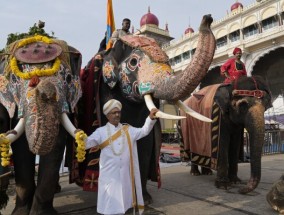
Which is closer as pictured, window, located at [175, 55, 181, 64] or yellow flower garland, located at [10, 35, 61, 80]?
yellow flower garland, located at [10, 35, 61, 80]

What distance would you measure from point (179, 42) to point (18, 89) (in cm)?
3446

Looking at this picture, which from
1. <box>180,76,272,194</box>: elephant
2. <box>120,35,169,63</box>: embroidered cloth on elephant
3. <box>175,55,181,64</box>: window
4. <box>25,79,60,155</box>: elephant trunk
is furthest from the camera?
<box>175,55,181,64</box>: window

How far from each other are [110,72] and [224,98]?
1855 mm

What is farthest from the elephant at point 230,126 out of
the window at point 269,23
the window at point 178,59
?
the window at point 178,59

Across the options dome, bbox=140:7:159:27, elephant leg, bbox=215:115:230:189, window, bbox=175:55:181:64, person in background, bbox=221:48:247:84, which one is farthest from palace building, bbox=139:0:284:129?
elephant leg, bbox=215:115:230:189

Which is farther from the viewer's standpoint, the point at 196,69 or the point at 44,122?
the point at 196,69

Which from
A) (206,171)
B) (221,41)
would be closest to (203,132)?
(206,171)

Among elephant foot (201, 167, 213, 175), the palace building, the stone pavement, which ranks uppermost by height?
the palace building

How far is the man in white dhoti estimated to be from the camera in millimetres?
2738

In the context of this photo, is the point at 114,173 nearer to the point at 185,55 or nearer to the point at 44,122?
the point at 44,122

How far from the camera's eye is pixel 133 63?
3697 millimetres

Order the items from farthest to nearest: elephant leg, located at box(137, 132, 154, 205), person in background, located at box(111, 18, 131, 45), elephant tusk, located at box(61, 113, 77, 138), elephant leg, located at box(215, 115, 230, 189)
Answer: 1. elephant leg, located at box(215, 115, 230, 189)
2. person in background, located at box(111, 18, 131, 45)
3. elephant leg, located at box(137, 132, 154, 205)
4. elephant tusk, located at box(61, 113, 77, 138)

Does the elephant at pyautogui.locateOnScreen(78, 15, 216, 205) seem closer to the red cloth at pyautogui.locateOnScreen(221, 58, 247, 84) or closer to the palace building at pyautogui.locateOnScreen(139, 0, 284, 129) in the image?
the red cloth at pyautogui.locateOnScreen(221, 58, 247, 84)

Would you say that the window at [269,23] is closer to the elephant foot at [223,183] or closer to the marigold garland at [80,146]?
the elephant foot at [223,183]
